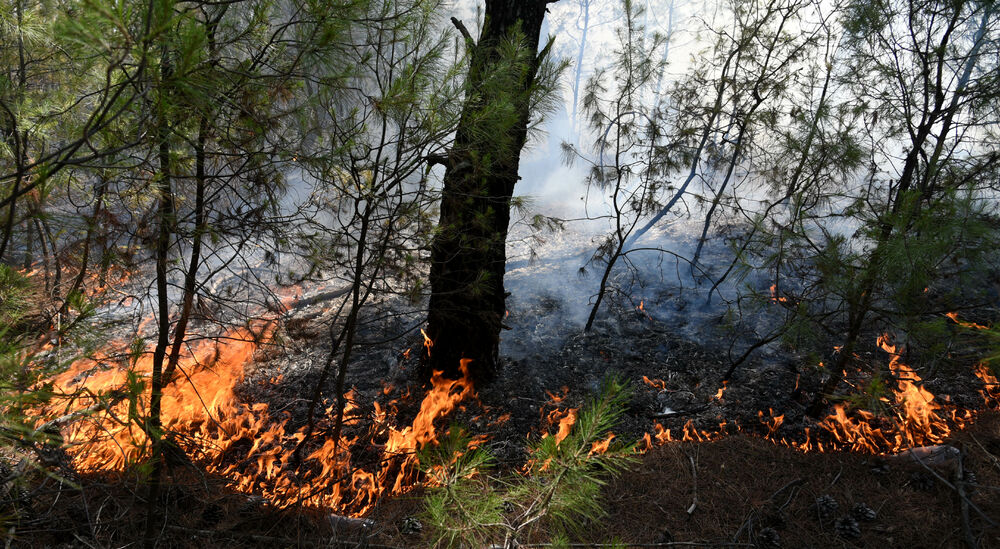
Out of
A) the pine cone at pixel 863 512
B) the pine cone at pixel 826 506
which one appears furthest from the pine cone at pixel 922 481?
the pine cone at pixel 826 506

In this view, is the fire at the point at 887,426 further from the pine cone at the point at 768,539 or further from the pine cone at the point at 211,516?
the pine cone at the point at 211,516

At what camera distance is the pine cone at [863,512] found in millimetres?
Answer: 2271

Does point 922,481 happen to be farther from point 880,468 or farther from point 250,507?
point 250,507

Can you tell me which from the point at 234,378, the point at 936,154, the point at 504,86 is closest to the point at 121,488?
the point at 234,378

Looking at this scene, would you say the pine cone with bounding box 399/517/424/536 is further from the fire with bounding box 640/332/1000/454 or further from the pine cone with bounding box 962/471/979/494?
the pine cone with bounding box 962/471/979/494

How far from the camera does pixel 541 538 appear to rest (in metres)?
2.09

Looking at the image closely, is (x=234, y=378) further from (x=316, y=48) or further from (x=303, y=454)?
(x=316, y=48)

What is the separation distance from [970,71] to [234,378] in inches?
253

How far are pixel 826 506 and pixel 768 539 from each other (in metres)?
0.43

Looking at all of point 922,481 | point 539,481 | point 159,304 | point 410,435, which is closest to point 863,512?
point 922,481

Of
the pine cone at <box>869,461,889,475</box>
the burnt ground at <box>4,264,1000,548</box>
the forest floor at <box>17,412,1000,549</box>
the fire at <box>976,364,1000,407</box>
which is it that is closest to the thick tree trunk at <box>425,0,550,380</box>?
the burnt ground at <box>4,264,1000,548</box>

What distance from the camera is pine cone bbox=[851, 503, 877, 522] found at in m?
2.27

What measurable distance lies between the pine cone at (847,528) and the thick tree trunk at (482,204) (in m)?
2.24

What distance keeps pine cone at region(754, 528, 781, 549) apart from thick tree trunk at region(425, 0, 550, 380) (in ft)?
6.43
